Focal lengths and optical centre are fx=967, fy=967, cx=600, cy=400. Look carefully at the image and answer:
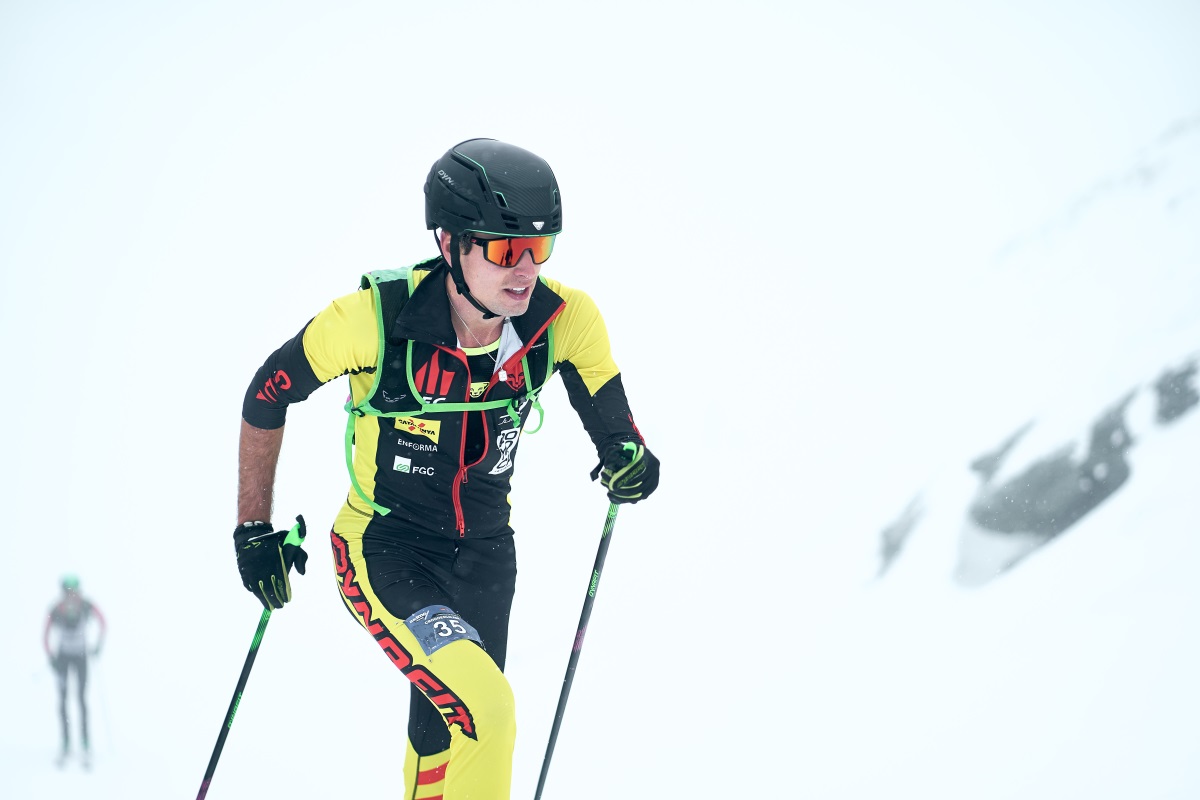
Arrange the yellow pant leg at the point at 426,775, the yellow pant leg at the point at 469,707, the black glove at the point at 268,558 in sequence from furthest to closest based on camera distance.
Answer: the black glove at the point at 268,558
the yellow pant leg at the point at 426,775
the yellow pant leg at the point at 469,707

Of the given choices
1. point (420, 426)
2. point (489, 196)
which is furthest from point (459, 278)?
point (420, 426)

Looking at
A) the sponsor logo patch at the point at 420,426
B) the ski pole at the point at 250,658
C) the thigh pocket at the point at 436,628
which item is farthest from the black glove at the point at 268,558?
the thigh pocket at the point at 436,628

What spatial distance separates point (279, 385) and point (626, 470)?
1282mm

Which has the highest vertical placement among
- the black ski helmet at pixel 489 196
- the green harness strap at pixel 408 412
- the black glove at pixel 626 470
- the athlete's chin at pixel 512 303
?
the black ski helmet at pixel 489 196

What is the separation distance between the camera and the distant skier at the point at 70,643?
9.00 meters

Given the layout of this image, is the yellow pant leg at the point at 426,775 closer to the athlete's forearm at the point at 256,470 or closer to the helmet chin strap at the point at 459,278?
the athlete's forearm at the point at 256,470

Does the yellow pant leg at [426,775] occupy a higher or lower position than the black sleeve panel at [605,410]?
lower

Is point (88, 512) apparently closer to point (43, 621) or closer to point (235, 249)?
point (43, 621)

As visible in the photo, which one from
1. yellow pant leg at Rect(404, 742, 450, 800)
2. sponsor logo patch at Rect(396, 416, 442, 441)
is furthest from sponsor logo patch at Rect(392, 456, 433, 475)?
yellow pant leg at Rect(404, 742, 450, 800)

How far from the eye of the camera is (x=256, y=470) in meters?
3.59

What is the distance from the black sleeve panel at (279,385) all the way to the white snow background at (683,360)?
3602mm

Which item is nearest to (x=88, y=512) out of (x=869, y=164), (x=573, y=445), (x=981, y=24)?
(x=573, y=445)

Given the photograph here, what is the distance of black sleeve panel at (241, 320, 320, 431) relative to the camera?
3.29 m

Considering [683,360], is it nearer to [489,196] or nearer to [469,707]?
[489,196]
